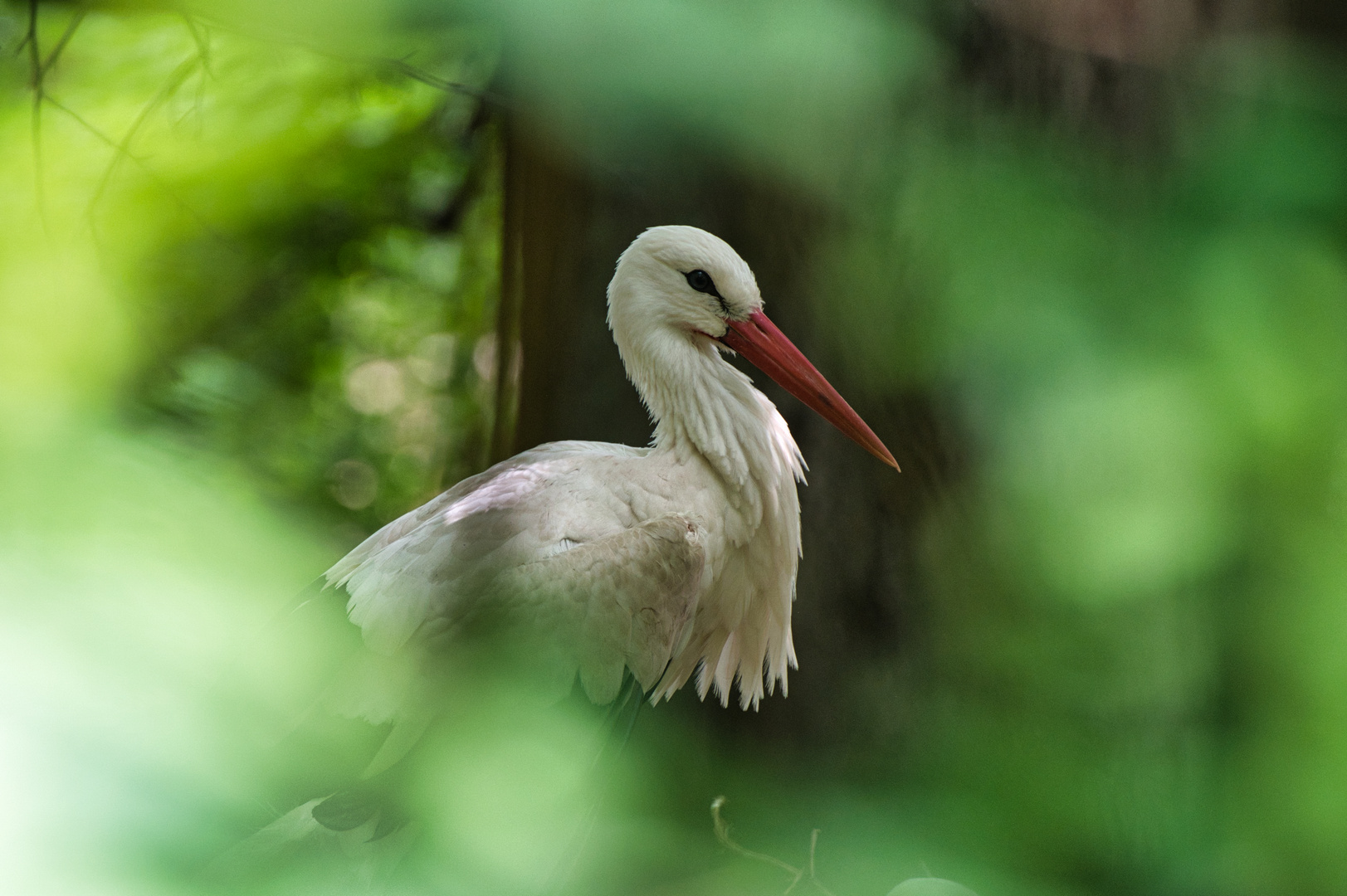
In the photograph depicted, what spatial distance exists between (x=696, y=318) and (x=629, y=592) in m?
0.23

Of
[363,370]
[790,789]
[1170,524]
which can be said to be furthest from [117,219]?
[363,370]

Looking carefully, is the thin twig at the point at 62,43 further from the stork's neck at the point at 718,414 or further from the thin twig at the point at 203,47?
the stork's neck at the point at 718,414

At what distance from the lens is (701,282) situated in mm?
740

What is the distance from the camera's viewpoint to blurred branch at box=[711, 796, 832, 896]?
1.83ft

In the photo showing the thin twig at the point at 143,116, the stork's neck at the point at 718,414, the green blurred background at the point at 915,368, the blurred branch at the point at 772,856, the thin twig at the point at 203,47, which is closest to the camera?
the green blurred background at the point at 915,368

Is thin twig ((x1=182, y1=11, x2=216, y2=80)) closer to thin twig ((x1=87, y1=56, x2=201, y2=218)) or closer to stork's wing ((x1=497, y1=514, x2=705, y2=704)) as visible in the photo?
thin twig ((x1=87, y1=56, x2=201, y2=218))

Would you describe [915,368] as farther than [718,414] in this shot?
No

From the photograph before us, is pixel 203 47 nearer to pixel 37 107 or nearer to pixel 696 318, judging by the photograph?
pixel 37 107

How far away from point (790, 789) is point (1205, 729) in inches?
14.4

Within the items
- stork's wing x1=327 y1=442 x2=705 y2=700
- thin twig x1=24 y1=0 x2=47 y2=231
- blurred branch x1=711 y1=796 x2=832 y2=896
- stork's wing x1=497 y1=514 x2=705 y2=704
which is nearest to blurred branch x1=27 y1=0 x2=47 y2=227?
thin twig x1=24 y1=0 x2=47 y2=231

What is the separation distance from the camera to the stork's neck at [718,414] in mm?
785

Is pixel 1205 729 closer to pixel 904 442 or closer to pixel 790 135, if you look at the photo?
pixel 904 442

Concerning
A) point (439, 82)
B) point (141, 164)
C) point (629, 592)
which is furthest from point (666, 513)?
point (141, 164)

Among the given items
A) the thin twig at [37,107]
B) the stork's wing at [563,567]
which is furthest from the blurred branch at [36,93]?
the stork's wing at [563,567]
